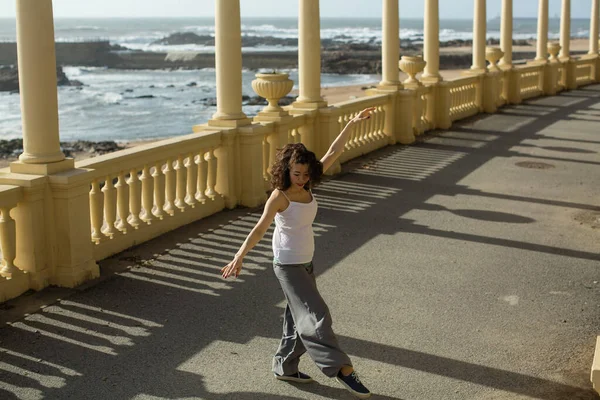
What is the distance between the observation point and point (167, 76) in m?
77.8

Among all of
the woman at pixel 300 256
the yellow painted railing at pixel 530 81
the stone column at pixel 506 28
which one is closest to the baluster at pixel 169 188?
the woman at pixel 300 256

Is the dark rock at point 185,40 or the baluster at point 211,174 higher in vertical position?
the dark rock at point 185,40

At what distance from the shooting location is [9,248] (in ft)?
24.0

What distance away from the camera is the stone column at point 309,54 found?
43.1ft

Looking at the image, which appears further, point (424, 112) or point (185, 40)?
point (185, 40)

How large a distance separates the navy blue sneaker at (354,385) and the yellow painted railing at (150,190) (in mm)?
3708

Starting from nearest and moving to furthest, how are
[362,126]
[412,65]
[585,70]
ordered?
1. [362,126]
2. [412,65]
3. [585,70]

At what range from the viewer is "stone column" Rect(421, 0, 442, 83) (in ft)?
61.0

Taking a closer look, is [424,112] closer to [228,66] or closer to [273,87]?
[273,87]

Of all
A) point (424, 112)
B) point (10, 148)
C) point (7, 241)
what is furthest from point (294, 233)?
point (10, 148)

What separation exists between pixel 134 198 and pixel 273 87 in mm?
3588

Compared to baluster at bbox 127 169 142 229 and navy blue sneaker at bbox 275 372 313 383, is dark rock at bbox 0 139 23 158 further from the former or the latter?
navy blue sneaker at bbox 275 372 313 383

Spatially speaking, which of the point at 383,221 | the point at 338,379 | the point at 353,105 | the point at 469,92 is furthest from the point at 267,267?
the point at 469,92

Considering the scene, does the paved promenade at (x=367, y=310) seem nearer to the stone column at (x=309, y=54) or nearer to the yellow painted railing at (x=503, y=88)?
the stone column at (x=309, y=54)
